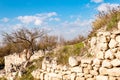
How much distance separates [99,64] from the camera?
878cm

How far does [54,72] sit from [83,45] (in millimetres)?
1833

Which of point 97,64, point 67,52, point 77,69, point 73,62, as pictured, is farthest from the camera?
point 67,52

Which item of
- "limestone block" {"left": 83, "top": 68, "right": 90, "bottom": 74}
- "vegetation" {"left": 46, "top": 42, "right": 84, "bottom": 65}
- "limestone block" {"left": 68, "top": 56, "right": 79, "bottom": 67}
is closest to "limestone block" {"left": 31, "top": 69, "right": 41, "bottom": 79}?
"vegetation" {"left": 46, "top": 42, "right": 84, "bottom": 65}

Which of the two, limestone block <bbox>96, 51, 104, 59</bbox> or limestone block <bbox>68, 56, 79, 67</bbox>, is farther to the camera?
limestone block <bbox>68, 56, 79, 67</bbox>

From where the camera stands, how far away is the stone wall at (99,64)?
8240 mm

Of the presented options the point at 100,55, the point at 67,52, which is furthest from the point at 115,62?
the point at 67,52

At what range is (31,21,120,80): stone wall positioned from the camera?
8240mm

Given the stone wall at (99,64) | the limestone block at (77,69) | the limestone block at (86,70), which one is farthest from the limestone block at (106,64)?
the limestone block at (77,69)

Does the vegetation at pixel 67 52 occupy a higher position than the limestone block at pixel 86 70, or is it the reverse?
the vegetation at pixel 67 52

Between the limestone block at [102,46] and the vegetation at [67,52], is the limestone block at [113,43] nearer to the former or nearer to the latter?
the limestone block at [102,46]

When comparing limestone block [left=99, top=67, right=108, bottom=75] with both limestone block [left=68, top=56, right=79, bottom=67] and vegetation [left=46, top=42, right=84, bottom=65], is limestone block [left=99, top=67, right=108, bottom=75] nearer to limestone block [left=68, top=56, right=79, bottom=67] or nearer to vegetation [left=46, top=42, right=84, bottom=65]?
limestone block [left=68, top=56, right=79, bottom=67]

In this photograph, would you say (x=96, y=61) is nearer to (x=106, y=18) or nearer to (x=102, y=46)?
(x=102, y=46)

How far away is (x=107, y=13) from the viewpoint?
1167 cm

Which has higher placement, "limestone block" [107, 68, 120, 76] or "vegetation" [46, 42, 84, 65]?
"vegetation" [46, 42, 84, 65]
